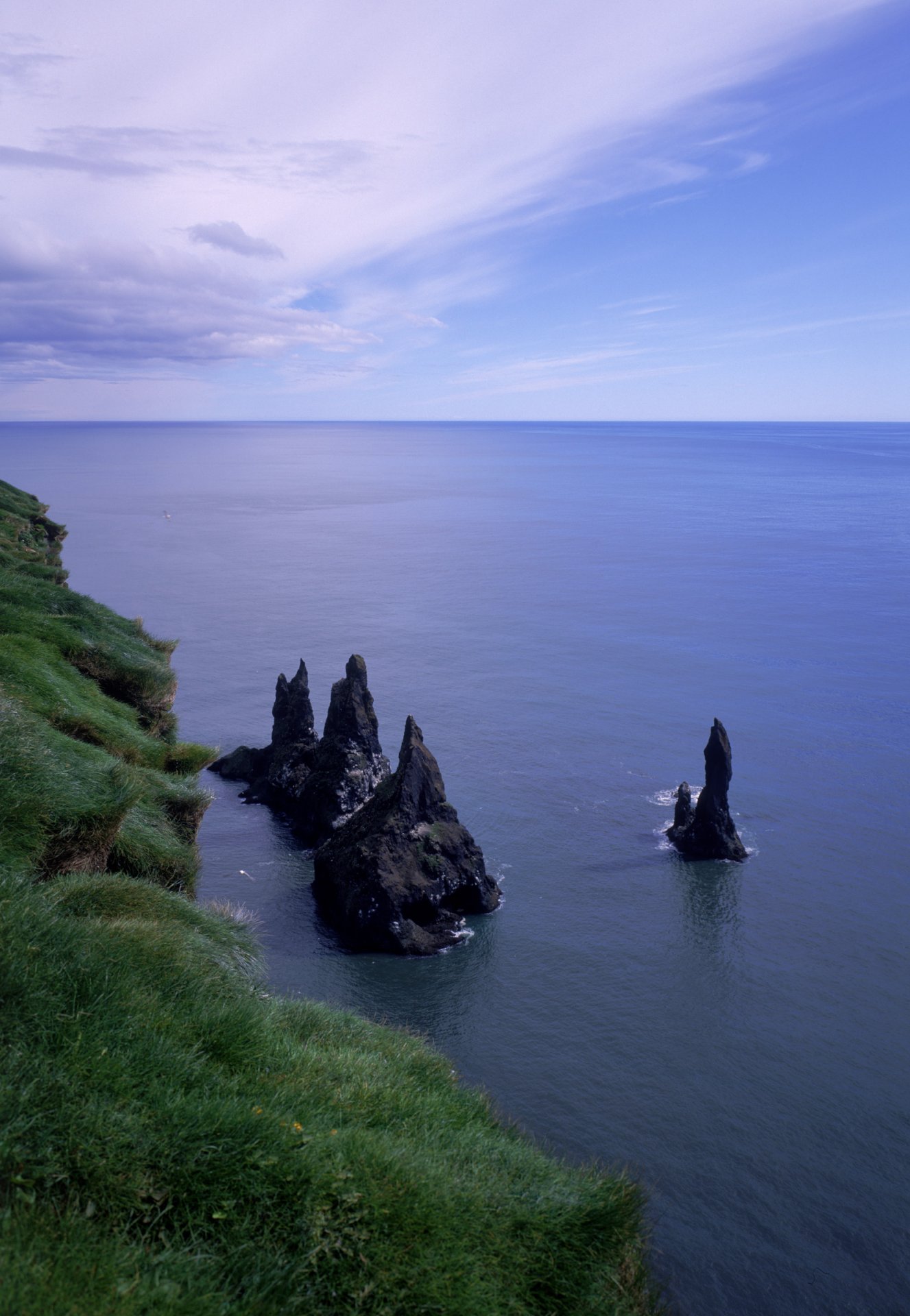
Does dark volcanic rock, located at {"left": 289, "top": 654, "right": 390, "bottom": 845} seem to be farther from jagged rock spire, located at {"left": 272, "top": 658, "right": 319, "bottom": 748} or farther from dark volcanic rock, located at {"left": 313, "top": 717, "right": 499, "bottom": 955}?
dark volcanic rock, located at {"left": 313, "top": 717, "right": 499, "bottom": 955}

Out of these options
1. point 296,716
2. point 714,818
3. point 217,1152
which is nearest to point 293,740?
point 296,716

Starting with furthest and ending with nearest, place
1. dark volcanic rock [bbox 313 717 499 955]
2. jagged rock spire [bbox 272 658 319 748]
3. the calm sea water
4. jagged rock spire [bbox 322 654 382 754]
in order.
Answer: jagged rock spire [bbox 272 658 319 748] < jagged rock spire [bbox 322 654 382 754] < dark volcanic rock [bbox 313 717 499 955] < the calm sea water

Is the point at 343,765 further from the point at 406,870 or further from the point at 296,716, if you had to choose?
the point at 406,870

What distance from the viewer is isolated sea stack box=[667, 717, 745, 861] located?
49.1 metres

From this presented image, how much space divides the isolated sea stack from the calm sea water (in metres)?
1.06

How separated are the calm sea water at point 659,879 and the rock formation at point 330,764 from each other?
75.6 inches

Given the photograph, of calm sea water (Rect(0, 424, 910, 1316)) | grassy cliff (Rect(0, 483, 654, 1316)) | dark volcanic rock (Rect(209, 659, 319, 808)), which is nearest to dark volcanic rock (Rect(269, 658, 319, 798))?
dark volcanic rock (Rect(209, 659, 319, 808))

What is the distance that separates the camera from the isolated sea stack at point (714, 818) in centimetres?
4912

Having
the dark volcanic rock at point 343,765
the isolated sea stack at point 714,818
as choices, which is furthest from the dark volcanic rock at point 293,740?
the isolated sea stack at point 714,818

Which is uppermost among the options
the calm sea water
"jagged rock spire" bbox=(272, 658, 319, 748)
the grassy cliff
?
the grassy cliff

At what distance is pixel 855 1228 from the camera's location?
80.9 feet

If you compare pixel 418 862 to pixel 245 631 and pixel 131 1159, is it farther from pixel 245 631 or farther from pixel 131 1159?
pixel 245 631

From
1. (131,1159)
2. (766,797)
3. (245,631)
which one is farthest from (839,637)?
(131,1159)

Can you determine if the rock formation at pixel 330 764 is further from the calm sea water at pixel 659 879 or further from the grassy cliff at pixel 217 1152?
the grassy cliff at pixel 217 1152
